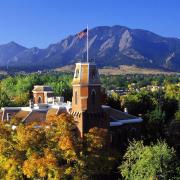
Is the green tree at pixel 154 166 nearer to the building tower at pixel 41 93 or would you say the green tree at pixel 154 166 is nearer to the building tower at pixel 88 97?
the building tower at pixel 88 97

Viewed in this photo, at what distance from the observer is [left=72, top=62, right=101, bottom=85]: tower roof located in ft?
169

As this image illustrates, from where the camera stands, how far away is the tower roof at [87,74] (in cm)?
5150

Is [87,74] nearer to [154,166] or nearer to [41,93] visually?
[154,166]

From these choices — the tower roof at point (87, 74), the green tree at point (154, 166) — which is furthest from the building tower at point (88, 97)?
the green tree at point (154, 166)

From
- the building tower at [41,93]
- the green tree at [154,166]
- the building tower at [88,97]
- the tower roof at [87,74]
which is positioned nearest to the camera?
the green tree at [154,166]

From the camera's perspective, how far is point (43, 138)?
46.2 metres

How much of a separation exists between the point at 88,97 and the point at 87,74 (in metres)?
2.33

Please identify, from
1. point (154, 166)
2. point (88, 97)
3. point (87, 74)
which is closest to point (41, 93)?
point (87, 74)

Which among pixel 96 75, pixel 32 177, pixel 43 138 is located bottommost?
pixel 32 177

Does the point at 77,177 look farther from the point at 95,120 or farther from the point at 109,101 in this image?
the point at 109,101

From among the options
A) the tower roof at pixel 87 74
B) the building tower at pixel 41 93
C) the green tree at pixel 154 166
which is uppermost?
the tower roof at pixel 87 74

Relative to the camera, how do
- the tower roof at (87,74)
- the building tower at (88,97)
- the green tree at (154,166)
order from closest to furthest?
the green tree at (154,166), the building tower at (88,97), the tower roof at (87,74)

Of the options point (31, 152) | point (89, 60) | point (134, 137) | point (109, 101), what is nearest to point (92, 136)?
point (31, 152)

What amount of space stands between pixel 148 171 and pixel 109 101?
36409 mm
